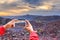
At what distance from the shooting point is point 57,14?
7.39 feet

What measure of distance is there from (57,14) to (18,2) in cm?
55

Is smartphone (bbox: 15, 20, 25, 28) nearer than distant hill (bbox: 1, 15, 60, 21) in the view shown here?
Yes

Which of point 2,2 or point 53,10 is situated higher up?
point 2,2

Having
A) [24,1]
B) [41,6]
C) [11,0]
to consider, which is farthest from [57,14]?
[11,0]

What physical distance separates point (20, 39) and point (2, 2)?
0.55 metres

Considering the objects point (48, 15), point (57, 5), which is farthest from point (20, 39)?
point (57, 5)

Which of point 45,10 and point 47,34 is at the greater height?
point 45,10

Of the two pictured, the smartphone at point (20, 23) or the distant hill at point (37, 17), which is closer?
the smartphone at point (20, 23)

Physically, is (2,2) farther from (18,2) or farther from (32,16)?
(32,16)

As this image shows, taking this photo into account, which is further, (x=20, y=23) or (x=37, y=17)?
(x=37, y=17)

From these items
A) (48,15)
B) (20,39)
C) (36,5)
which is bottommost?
(20,39)

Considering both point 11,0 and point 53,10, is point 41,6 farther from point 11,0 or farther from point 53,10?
point 11,0

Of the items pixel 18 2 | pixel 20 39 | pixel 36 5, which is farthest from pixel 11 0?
pixel 20 39

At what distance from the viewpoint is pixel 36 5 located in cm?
229
